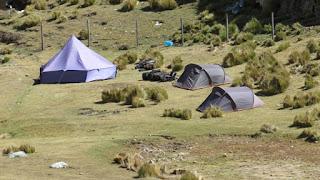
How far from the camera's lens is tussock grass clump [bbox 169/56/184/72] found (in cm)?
4450

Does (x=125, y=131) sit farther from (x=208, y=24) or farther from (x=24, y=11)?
(x=24, y=11)

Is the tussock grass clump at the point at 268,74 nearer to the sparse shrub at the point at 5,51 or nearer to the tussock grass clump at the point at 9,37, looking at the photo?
the sparse shrub at the point at 5,51

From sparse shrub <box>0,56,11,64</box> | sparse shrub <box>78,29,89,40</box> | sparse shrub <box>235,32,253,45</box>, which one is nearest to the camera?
sparse shrub <box>235,32,253,45</box>

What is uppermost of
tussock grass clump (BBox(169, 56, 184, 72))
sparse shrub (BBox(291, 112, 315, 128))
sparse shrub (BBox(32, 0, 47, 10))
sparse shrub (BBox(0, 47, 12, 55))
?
sparse shrub (BBox(32, 0, 47, 10))

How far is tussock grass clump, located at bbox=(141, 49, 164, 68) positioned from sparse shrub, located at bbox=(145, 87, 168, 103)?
31.5ft

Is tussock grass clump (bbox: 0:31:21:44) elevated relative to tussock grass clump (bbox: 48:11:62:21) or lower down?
lower down

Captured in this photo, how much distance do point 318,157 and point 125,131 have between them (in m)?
8.30

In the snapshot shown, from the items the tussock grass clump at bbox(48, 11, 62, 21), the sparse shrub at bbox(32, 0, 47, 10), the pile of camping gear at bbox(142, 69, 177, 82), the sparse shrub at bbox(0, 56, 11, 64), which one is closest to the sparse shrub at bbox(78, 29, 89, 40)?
the tussock grass clump at bbox(48, 11, 62, 21)

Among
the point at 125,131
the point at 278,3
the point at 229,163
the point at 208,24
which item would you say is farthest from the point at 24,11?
the point at 229,163

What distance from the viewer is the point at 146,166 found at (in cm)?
2008

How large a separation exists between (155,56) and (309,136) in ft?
75.9

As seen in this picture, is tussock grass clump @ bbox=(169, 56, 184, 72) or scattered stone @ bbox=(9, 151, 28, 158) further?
tussock grass clump @ bbox=(169, 56, 184, 72)

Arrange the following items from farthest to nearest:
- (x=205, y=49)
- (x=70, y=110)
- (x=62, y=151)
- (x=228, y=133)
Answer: (x=205, y=49), (x=70, y=110), (x=228, y=133), (x=62, y=151)

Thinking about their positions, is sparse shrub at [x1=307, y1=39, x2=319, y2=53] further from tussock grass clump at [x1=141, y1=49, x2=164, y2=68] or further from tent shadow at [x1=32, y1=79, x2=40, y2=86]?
tent shadow at [x1=32, y1=79, x2=40, y2=86]
